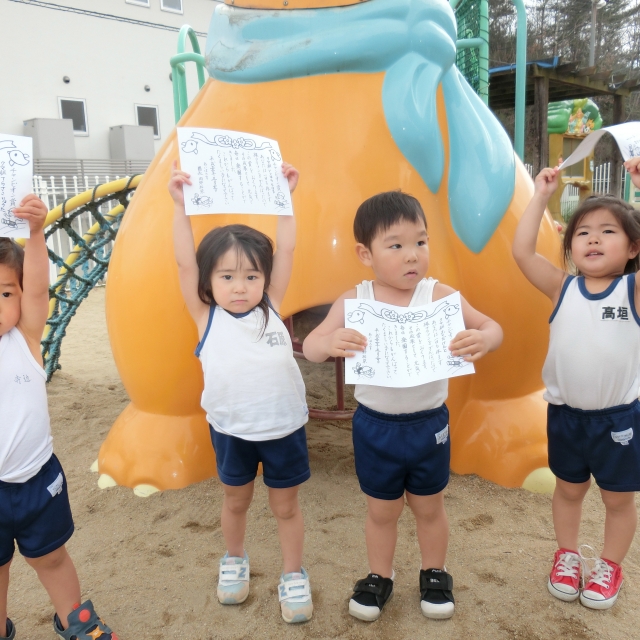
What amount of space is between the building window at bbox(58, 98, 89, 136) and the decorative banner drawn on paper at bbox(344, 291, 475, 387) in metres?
12.9

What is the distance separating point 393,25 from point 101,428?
249 cm

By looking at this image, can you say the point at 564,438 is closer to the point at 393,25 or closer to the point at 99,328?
the point at 393,25

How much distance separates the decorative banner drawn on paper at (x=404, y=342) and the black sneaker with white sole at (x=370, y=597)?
646 mm

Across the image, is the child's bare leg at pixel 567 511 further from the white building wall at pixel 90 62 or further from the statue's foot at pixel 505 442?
the white building wall at pixel 90 62

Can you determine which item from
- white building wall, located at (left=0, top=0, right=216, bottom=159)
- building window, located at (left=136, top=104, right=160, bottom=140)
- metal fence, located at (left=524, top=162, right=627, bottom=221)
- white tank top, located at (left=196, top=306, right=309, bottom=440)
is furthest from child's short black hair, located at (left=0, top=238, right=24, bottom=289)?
building window, located at (left=136, top=104, right=160, bottom=140)

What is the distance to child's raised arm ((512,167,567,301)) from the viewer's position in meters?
1.67

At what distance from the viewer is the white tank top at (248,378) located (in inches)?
63.0

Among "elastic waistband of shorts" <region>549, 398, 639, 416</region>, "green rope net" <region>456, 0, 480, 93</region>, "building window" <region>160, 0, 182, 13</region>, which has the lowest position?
"elastic waistband of shorts" <region>549, 398, 639, 416</region>

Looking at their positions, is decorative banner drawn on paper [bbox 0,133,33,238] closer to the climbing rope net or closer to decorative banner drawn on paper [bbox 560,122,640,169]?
decorative banner drawn on paper [bbox 560,122,640,169]

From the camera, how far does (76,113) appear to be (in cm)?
1278

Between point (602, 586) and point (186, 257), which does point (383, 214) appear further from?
point (602, 586)

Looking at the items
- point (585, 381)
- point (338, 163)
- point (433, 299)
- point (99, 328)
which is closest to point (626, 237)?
point (585, 381)

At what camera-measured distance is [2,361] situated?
1.48m

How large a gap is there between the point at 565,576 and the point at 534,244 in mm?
984
